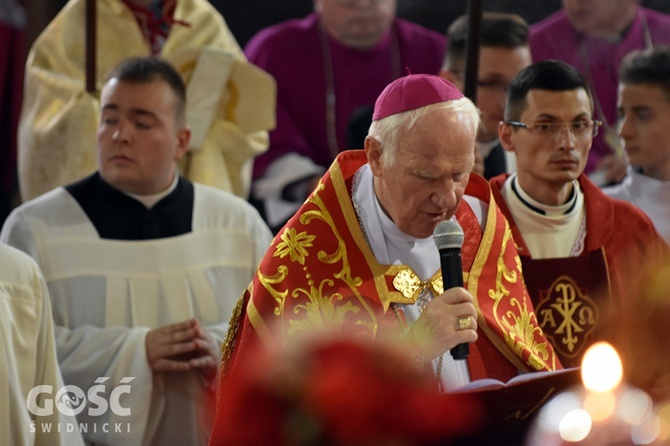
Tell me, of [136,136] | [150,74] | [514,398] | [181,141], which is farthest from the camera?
[181,141]

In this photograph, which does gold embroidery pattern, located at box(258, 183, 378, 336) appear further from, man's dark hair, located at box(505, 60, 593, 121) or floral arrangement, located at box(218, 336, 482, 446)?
floral arrangement, located at box(218, 336, 482, 446)

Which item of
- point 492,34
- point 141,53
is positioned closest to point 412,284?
point 492,34

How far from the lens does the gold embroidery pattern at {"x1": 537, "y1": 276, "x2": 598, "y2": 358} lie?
460 centimetres

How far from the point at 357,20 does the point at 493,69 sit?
137cm

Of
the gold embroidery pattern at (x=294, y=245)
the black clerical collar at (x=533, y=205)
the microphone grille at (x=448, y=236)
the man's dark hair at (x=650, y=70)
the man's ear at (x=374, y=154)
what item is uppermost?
the man's dark hair at (x=650, y=70)

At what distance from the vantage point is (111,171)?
5227 millimetres

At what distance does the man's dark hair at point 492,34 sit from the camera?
600 cm

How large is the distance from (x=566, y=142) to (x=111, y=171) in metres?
1.81

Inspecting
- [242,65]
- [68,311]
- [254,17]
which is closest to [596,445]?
[68,311]

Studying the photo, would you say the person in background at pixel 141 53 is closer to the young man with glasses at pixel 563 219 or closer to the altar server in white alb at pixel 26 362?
the young man with glasses at pixel 563 219

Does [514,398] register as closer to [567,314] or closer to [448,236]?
[448,236]

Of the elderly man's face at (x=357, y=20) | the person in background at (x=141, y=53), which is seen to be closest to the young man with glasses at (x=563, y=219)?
the person in background at (x=141, y=53)

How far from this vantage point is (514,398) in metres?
3.14

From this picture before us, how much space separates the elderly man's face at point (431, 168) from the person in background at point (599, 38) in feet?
10.8
